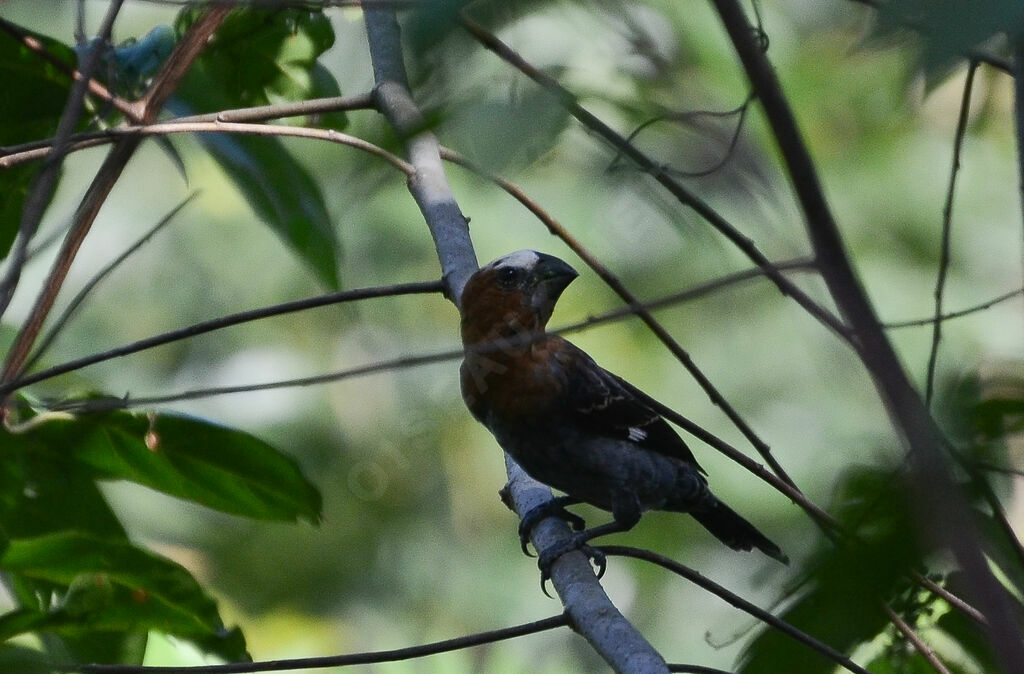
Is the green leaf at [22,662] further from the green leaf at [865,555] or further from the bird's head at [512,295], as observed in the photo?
the green leaf at [865,555]

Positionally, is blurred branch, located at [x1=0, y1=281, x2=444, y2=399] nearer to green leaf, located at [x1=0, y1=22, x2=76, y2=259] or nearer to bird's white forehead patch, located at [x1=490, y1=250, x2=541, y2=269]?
bird's white forehead patch, located at [x1=490, y1=250, x2=541, y2=269]

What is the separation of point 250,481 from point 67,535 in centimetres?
42

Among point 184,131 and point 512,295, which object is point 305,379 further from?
point 512,295

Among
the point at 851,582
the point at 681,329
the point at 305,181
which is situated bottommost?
the point at 851,582

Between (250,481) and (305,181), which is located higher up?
(305,181)

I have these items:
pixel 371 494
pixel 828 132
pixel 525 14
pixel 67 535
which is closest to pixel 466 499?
pixel 371 494

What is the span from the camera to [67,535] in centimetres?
205

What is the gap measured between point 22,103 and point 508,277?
127cm

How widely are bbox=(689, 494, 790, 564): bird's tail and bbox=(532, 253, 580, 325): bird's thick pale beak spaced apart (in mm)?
830

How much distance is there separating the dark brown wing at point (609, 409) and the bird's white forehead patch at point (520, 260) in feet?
0.89

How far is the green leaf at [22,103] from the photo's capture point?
8.59 feet

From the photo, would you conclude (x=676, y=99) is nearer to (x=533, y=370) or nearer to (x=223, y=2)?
(x=223, y=2)

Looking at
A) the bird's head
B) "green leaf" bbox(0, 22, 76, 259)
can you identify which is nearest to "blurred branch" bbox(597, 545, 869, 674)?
the bird's head

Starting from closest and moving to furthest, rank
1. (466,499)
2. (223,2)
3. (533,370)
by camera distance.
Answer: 1. (223,2)
2. (533,370)
3. (466,499)
